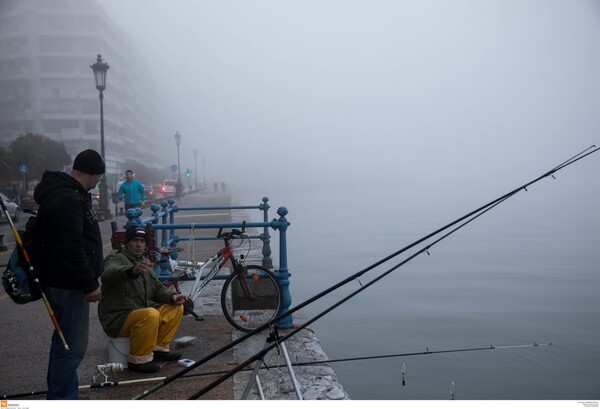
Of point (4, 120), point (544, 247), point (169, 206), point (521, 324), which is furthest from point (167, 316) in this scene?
point (4, 120)

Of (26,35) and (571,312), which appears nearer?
(571,312)

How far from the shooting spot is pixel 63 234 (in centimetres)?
331

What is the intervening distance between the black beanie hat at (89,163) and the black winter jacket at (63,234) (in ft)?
0.34

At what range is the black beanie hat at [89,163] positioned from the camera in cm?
Result: 356

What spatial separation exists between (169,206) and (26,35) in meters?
92.2

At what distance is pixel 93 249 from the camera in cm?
357

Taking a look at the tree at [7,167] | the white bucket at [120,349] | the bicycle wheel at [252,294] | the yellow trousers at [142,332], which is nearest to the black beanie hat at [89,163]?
the yellow trousers at [142,332]

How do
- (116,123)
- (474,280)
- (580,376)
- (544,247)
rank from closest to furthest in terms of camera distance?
(580,376) < (474,280) < (544,247) < (116,123)

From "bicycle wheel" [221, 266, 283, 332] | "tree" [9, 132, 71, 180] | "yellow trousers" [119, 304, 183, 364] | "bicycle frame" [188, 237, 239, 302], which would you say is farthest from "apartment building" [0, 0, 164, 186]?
"yellow trousers" [119, 304, 183, 364]

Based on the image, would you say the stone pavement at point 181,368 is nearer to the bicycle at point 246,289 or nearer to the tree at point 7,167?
the bicycle at point 246,289

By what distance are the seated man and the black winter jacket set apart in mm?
974

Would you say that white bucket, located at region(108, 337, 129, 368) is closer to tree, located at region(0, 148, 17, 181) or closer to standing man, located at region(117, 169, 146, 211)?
standing man, located at region(117, 169, 146, 211)

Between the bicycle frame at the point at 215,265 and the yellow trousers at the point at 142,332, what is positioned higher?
the bicycle frame at the point at 215,265

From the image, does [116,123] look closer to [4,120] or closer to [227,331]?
[4,120]
